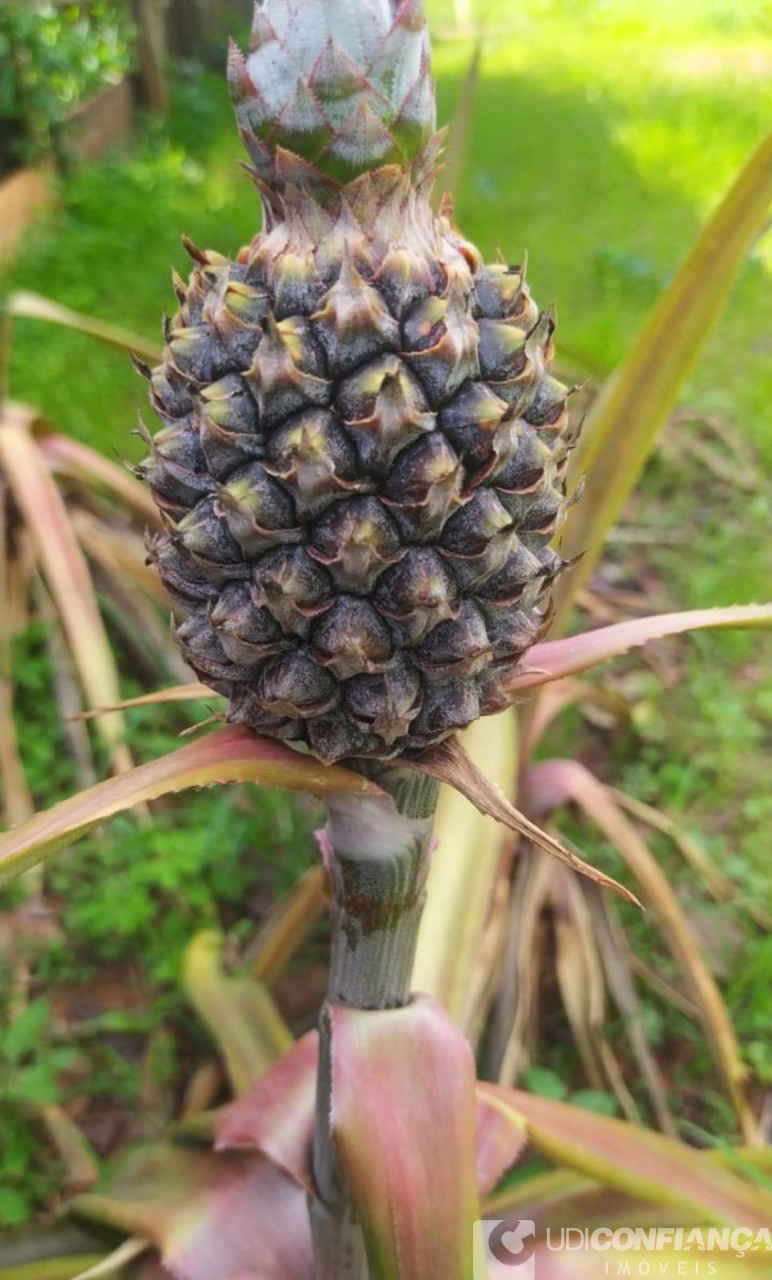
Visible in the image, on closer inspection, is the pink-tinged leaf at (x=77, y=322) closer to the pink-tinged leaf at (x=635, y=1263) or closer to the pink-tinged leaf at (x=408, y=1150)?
the pink-tinged leaf at (x=408, y=1150)

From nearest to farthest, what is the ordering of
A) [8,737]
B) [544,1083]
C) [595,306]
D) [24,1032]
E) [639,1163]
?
[639,1163] < [24,1032] < [544,1083] < [8,737] < [595,306]

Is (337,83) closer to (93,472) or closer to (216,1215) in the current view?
(216,1215)

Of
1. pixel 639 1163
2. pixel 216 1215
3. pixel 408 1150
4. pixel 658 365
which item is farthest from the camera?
pixel 658 365

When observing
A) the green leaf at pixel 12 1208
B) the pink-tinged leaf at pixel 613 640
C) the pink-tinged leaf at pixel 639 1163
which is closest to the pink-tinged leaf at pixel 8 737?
the green leaf at pixel 12 1208

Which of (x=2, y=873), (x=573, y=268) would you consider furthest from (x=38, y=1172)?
(x=573, y=268)

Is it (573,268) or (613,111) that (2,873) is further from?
(613,111)

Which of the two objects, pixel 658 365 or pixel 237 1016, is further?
pixel 237 1016

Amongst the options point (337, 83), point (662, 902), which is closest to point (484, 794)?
point (337, 83)

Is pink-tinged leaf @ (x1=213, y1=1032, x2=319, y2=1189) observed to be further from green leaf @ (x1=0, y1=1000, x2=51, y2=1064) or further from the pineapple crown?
the pineapple crown
